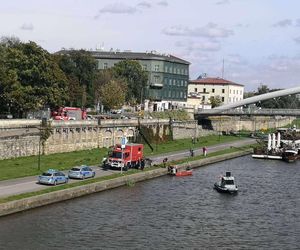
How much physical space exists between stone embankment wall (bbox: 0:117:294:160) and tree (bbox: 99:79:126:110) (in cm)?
1365

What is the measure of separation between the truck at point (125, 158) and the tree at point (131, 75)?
232ft

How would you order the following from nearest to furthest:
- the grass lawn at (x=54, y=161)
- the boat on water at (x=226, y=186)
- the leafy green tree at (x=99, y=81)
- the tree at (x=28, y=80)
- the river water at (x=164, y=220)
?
the river water at (x=164, y=220)
the grass lawn at (x=54, y=161)
the boat on water at (x=226, y=186)
the tree at (x=28, y=80)
the leafy green tree at (x=99, y=81)

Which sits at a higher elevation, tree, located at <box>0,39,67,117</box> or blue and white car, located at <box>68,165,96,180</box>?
tree, located at <box>0,39,67,117</box>

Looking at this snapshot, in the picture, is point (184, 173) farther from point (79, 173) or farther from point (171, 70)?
point (171, 70)

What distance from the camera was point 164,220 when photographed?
4656 cm

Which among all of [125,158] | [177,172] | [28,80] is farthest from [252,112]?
[125,158]

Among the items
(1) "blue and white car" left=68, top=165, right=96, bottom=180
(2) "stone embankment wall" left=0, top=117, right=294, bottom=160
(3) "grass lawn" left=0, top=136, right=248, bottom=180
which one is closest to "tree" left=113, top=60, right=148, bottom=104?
(2) "stone embankment wall" left=0, top=117, right=294, bottom=160

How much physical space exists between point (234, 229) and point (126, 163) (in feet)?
74.0

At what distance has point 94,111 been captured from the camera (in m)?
121

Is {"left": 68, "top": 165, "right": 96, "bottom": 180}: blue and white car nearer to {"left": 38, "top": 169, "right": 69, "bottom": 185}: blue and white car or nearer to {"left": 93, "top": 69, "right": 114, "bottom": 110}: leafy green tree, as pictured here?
{"left": 38, "top": 169, "right": 69, "bottom": 185}: blue and white car

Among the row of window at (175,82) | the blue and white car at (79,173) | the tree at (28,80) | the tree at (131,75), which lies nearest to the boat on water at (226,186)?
the blue and white car at (79,173)

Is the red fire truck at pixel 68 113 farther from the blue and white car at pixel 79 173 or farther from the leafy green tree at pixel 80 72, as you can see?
the blue and white car at pixel 79 173

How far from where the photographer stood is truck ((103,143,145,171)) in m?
65.2

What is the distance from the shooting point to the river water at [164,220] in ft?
131
